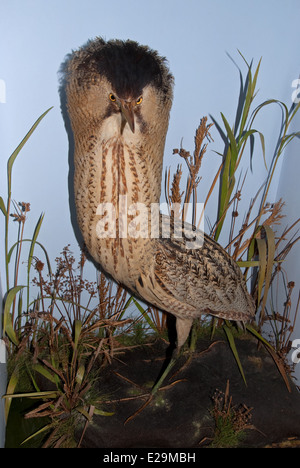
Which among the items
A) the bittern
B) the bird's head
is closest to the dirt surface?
the bittern

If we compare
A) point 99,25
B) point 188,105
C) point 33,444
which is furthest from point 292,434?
point 99,25

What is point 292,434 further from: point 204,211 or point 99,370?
point 204,211

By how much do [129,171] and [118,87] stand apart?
0.19 meters

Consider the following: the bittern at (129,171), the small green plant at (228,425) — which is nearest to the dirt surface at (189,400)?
the small green plant at (228,425)

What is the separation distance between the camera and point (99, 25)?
1.15m

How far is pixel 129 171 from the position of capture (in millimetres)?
909

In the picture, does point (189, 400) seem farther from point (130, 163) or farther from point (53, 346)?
point (130, 163)

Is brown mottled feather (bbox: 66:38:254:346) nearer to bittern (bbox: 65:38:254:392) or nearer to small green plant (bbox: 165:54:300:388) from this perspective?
bittern (bbox: 65:38:254:392)

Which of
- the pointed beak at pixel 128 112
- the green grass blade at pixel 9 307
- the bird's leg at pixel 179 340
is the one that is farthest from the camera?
the bird's leg at pixel 179 340

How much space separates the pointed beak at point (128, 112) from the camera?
2.60 feet

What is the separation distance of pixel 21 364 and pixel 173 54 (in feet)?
3.68

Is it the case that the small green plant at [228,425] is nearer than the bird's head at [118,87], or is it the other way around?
the bird's head at [118,87]

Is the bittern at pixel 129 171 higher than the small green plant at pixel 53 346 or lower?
higher

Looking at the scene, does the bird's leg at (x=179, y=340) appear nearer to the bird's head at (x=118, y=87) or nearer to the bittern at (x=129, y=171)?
the bittern at (x=129, y=171)
